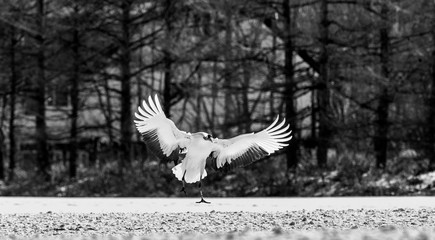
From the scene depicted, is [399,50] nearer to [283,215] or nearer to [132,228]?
[283,215]

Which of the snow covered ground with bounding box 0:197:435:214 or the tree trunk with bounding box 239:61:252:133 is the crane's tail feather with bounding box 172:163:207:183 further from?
the tree trunk with bounding box 239:61:252:133

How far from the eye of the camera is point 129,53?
26516 millimetres

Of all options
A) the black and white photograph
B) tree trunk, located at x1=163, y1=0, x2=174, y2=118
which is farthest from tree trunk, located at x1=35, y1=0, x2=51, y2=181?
tree trunk, located at x1=163, y1=0, x2=174, y2=118

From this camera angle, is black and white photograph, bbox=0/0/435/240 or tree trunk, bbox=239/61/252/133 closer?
black and white photograph, bbox=0/0/435/240

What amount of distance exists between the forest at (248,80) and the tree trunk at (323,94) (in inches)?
1.3

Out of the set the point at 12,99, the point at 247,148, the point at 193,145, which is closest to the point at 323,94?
the point at 12,99

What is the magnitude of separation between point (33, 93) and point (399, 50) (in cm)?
1122

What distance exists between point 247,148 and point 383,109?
11755 millimetres

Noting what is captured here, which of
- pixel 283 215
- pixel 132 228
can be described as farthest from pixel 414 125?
pixel 132 228

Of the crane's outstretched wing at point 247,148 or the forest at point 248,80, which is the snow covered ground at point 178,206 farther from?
the forest at point 248,80

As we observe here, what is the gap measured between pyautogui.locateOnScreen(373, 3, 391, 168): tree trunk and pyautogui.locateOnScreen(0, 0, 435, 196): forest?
0.03 m

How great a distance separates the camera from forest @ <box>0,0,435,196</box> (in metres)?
24.3

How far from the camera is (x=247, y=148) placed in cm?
1398

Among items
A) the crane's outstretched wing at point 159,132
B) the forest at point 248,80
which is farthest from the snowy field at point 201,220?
the forest at point 248,80
